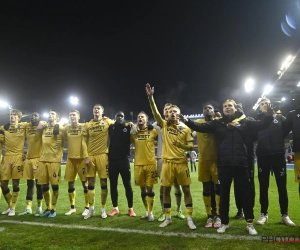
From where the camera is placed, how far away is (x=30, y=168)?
6.53 metres

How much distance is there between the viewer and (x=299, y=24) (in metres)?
19.1

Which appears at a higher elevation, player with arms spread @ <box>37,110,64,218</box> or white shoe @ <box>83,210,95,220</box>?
player with arms spread @ <box>37,110,64,218</box>

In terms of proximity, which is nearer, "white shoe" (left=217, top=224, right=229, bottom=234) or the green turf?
the green turf

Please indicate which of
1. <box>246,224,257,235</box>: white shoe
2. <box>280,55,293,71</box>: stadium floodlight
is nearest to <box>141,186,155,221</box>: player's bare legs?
<box>246,224,257,235</box>: white shoe

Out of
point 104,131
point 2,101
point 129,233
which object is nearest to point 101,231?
point 129,233

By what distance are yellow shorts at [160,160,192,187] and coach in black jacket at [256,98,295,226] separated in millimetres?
1554

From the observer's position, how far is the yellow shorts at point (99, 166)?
6.16 metres

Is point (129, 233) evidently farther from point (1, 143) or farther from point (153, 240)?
point (1, 143)

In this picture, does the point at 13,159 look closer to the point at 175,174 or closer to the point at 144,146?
the point at 144,146

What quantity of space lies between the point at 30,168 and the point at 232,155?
191 inches

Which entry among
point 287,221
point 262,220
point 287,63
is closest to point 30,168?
point 262,220

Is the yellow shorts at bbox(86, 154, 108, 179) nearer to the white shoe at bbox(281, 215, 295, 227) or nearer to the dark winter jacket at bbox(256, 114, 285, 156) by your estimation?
the dark winter jacket at bbox(256, 114, 285, 156)

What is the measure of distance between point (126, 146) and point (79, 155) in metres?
1.19

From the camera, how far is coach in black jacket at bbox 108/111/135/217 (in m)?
6.14
